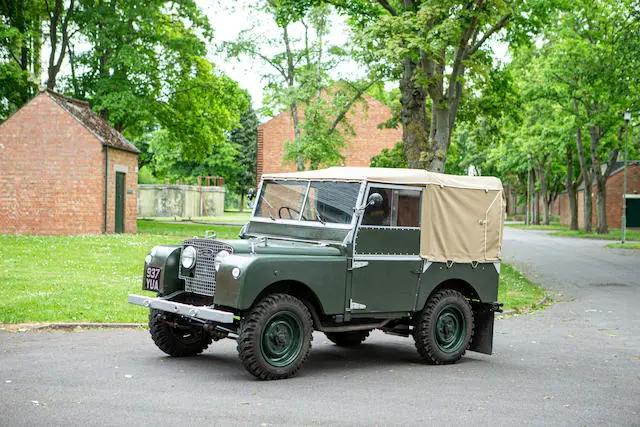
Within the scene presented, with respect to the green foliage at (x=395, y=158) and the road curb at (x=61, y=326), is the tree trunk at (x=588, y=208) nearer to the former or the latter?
the green foliage at (x=395, y=158)

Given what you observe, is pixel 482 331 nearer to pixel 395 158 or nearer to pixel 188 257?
pixel 188 257

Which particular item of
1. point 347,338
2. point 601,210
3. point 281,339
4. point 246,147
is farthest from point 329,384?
point 246,147

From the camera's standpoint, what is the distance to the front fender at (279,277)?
744 centimetres

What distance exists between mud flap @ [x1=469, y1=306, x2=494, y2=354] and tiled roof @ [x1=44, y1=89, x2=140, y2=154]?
21924 mm

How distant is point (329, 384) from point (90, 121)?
24.8m

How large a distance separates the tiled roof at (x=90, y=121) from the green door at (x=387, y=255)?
22.1m

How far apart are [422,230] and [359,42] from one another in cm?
1158

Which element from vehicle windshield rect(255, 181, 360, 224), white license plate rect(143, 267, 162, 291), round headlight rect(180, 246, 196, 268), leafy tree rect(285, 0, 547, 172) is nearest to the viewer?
round headlight rect(180, 246, 196, 268)

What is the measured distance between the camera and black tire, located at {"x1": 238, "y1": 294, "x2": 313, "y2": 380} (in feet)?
24.7

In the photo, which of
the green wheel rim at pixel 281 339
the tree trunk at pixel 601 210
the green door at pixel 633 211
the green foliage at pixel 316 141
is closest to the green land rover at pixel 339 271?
the green wheel rim at pixel 281 339

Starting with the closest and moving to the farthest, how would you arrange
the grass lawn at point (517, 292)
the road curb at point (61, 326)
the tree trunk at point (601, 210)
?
1. the road curb at point (61, 326)
2. the grass lawn at point (517, 292)
3. the tree trunk at point (601, 210)

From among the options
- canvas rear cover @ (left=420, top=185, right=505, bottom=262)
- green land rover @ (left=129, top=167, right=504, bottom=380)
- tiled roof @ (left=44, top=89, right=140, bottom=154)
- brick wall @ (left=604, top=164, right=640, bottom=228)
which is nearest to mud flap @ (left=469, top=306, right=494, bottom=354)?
green land rover @ (left=129, top=167, right=504, bottom=380)

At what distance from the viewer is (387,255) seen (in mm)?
8719

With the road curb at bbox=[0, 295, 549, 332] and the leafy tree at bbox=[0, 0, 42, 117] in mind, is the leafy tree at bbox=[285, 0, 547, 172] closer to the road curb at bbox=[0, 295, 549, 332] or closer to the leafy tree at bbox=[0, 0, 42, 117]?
the road curb at bbox=[0, 295, 549, 332]
